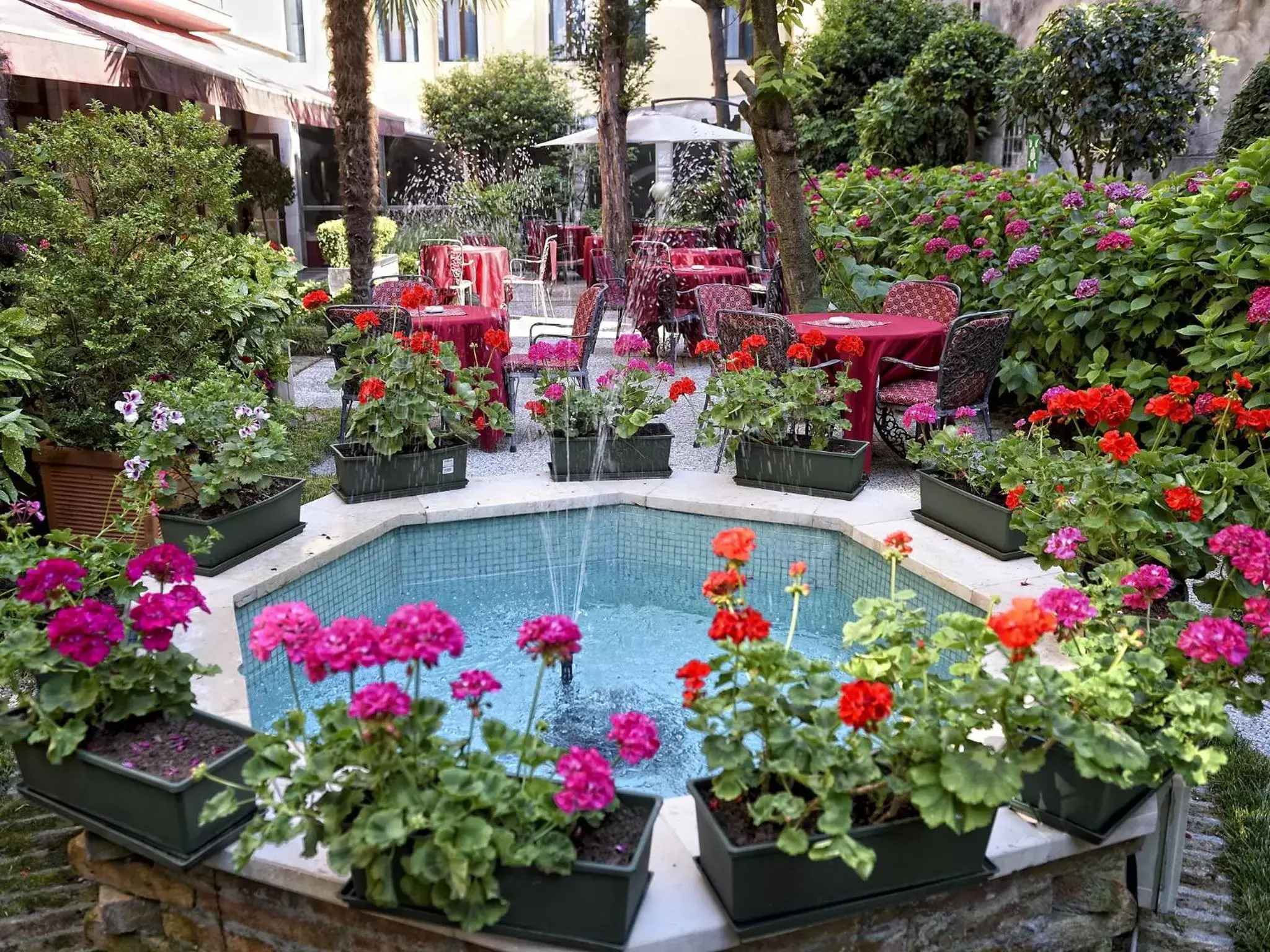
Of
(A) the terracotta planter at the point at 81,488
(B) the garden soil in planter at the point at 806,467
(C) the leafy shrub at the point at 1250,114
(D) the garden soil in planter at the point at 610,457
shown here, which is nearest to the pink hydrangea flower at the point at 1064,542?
(B) the garden soil in planter at the point at 806,467

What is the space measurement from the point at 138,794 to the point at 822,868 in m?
1.35

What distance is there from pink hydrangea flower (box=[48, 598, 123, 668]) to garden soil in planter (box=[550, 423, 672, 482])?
273 cm

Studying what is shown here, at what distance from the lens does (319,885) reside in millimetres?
1915

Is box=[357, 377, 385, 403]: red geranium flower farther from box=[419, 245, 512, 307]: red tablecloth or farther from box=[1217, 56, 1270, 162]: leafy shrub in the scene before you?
box=[1217, 56, 1270, 162]: leafy shrub

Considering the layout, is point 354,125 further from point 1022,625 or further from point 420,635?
point 1022,625

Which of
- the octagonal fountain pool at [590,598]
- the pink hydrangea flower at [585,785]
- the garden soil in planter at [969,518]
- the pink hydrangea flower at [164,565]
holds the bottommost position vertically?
the octagonal fountain pool at [590,598]

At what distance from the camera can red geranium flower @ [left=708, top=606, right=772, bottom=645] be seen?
1.78 m

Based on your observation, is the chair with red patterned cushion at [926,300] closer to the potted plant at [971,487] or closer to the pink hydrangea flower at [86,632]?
the potted plant at [971,487]

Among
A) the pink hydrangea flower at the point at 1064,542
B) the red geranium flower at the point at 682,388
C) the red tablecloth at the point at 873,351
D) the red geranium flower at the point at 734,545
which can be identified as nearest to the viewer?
the red geranium flower at the point at 734,545

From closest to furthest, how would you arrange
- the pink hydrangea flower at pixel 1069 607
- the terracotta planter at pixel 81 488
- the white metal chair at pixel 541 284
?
the pink hydrangea flower at pixel 1069 607
the terracotta planter at pixel 81 488
the white metal chair at pixel 541 284

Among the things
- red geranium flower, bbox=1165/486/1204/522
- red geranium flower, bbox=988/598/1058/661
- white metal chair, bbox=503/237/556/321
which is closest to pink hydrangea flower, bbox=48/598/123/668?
red geranium flower, bbox=988/598/1058/661

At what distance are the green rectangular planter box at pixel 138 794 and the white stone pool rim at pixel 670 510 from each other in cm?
11

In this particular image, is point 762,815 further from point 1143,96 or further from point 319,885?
point 1143,96

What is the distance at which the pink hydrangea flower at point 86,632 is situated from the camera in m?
1.94
